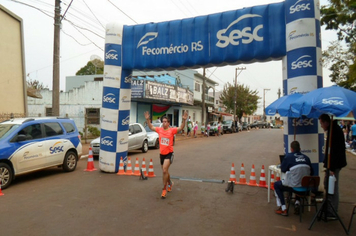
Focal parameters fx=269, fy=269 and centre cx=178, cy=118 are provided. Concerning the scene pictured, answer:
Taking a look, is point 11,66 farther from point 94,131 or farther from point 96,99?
point 96,99

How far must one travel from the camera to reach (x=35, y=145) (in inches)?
317

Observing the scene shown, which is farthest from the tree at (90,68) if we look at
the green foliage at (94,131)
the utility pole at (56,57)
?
the utility pole at (56,57)

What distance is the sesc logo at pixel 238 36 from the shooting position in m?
7.46

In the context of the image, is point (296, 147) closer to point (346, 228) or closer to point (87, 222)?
point (346, 228)

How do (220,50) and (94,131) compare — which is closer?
(220,50)

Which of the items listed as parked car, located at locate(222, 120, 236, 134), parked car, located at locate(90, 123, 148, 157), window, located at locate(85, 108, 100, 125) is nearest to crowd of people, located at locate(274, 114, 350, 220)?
parked car, located at locate(90, 123, 148, 157)

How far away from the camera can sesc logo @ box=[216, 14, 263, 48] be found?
7.46 meters

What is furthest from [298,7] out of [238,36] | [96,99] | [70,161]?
[96,99]

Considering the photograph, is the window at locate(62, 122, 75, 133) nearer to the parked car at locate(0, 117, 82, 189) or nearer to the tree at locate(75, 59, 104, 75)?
the parked car at locate(0, 117, 82, 189)

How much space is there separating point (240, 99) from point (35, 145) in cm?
5082

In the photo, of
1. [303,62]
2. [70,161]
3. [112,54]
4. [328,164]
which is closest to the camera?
[328,164]

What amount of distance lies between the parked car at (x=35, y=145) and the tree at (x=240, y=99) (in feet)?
159

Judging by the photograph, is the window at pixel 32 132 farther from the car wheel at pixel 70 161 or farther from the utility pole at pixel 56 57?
the utility pole at pixel 56 57

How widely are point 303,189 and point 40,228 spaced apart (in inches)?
187
